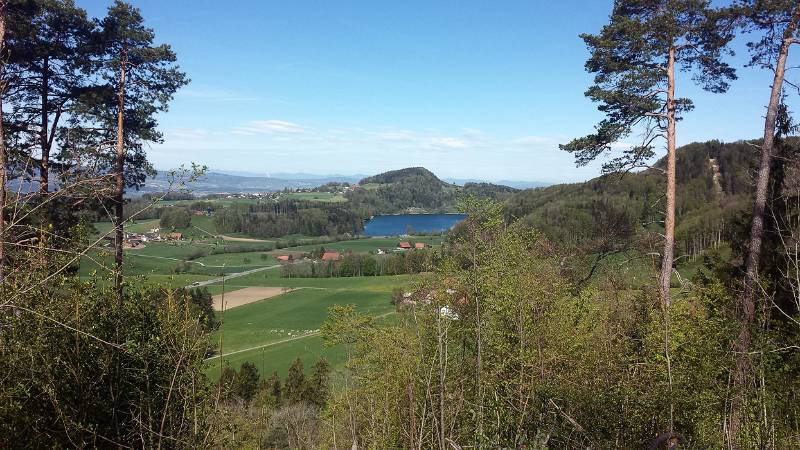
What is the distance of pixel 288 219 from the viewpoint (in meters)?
133

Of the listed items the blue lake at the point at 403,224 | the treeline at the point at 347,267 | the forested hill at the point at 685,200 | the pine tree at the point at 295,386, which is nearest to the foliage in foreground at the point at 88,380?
the pine tree at the point at 295,386

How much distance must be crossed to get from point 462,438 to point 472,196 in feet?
25.2

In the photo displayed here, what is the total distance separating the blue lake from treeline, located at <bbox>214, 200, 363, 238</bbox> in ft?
21.7

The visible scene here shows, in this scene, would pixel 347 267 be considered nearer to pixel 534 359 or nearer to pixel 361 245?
pixel 361 245

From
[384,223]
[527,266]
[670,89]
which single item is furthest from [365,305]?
[384,223]

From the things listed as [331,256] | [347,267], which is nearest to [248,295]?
[347,267]

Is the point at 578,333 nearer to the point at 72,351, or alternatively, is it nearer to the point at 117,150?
the point at 72,351

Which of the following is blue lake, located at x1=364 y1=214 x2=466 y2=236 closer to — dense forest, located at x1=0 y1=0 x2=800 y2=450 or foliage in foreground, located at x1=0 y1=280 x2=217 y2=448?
dense forest, located at x1=0 y1=0 x2=800 y2=450

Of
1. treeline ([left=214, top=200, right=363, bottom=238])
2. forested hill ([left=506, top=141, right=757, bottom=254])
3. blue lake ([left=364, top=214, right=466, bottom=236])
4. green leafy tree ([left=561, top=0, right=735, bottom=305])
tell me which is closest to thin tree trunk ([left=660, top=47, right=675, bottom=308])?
green leafy tree ([left=561, top=0, right=735, bottom=305])

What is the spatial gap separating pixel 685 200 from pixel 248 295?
78808 mm

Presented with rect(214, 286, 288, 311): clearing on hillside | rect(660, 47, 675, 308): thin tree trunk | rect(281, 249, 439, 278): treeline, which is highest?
rect(660, 47, 675, 308): thin tree trunk

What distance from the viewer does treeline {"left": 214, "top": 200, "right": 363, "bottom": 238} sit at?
122312 millimetres

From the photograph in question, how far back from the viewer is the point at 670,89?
35.5 feet

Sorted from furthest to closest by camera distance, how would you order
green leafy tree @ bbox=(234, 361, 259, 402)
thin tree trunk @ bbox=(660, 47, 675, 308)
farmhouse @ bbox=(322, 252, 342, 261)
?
farmhouse @ bbox=(322, 252, 342, 261) < green leafy tree @ bbox=(234, 361, 259, 402) < thin tree trunk @ bbox=(660, 47, 675, 308)
